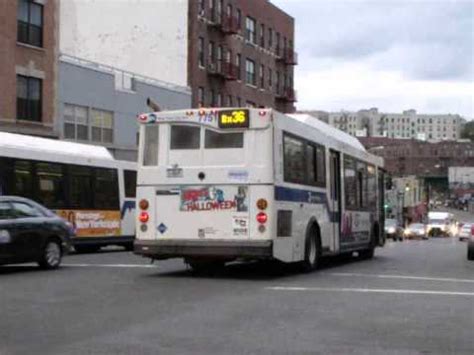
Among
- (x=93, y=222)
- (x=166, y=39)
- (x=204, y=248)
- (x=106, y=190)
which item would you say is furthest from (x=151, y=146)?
(x=166, y=39)

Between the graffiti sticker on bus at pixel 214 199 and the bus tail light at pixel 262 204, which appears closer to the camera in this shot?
the bus tail light at pixel 262 204

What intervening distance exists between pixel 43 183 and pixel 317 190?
26.9 ft

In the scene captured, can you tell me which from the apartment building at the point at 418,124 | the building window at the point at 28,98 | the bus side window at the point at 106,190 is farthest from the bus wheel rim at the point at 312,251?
the apartment building at the point at 418,124

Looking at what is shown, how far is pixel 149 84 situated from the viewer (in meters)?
43.9

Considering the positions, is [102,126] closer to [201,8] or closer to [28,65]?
[28,65]

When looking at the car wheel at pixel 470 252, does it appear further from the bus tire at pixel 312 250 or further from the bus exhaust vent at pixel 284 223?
the bus exhaust vent at pixel 284 223

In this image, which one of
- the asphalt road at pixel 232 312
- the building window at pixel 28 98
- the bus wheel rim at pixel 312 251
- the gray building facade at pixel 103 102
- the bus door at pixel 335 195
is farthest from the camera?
the gray building facade at pixel 103 102

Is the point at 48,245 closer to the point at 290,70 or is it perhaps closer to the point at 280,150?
the point at 280,150

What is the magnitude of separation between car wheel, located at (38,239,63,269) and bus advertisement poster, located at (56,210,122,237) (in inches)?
217

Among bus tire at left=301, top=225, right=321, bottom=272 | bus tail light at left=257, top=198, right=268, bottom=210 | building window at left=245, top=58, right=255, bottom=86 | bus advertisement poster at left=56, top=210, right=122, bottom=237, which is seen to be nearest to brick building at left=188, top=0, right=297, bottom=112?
building window at left=245, top=58, right=255, bottom=86

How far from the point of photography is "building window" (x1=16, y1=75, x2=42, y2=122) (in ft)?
113

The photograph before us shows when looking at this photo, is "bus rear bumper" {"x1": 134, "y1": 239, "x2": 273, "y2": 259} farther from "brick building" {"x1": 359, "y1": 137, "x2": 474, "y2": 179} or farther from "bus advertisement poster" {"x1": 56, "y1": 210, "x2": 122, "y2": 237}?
"brick building" {"x1": 359, "y1": 137, "x2": 474, "y2": 179}

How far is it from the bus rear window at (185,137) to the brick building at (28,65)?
1925 cm

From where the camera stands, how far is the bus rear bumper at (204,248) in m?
14.6
